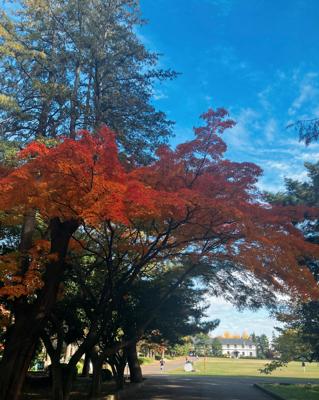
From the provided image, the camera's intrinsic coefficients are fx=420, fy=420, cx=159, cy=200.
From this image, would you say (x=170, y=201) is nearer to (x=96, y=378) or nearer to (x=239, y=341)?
(x=96, y=378)

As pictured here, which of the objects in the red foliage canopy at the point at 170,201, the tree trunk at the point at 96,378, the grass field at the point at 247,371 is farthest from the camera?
the grass field at the point at 247,371

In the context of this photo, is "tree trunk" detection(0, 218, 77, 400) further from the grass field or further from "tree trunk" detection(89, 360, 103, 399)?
the grass field

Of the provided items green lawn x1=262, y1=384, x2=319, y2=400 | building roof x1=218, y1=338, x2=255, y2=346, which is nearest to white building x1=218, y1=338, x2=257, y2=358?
building roof x1=218, y1=338, x2=255, y2=346

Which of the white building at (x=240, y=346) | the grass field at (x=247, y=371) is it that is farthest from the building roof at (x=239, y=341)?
the grass field at (x=247, y=371)

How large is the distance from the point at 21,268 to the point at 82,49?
849 centimetres

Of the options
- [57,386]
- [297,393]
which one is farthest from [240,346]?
[57,386]

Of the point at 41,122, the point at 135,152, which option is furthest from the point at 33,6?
the point at 135,152

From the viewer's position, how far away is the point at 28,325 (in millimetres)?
11977

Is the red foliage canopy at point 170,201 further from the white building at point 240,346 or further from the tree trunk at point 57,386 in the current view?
the white building at point 240,346

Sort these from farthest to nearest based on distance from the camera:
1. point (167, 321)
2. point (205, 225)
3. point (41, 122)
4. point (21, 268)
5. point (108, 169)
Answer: point (167, 321) → point (41, 122) → point (21, 268) → point (205, 225) → point (108, 169)

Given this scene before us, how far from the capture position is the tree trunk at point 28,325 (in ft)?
37.2

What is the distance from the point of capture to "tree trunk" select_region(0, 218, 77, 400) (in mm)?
11344

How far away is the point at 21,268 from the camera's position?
12.9 meters

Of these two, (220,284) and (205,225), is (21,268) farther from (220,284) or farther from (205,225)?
(220,284)
